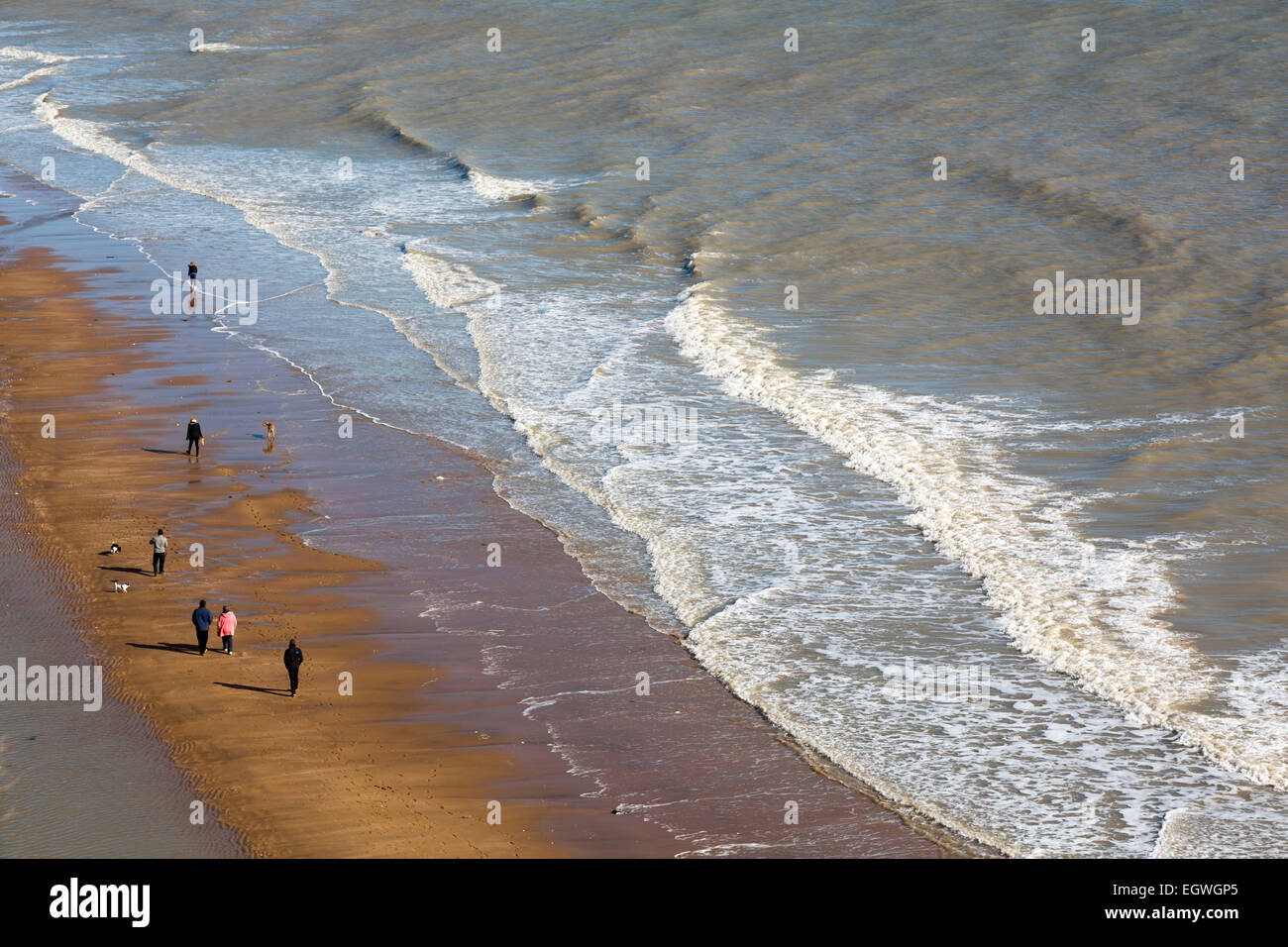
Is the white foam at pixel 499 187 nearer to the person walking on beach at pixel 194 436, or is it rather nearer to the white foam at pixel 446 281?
the white foam at pixel 446 281

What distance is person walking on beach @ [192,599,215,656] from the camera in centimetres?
1777

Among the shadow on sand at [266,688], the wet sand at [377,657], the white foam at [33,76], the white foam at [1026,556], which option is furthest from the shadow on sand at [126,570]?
the white foam at [33,76]

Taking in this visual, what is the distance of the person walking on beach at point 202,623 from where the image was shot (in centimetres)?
1777

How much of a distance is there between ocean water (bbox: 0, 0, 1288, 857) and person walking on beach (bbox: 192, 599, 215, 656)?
5.63m

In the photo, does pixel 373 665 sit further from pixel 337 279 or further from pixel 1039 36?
pixel 1039 36

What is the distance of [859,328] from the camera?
32219 mm

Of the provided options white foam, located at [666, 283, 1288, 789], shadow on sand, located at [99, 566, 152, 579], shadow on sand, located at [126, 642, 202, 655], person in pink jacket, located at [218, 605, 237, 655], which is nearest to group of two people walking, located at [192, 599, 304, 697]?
person in pink jacket, located at [218, 605, 237, 655]

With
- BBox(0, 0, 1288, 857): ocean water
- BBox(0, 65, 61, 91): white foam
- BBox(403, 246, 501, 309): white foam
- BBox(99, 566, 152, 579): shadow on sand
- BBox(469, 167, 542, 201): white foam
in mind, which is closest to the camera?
BBox(0, 0, 1288, 857): ocean water

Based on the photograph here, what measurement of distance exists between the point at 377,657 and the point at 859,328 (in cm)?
1701

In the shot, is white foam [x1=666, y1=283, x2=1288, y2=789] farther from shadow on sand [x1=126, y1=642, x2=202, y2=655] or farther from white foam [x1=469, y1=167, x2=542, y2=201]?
white foam [x1=469, y1=167, x2=542, y2=201]

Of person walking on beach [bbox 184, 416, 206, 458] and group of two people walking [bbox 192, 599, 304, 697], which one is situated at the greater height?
person walking on beach [bbox 184, 416, 206, 458]

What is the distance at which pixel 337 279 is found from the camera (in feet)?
123

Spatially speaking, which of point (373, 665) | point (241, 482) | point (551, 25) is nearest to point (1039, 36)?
point (551, 25)
